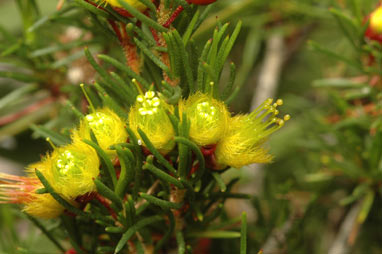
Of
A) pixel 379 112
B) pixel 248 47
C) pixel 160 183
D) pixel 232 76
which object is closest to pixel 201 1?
pixel 232 76

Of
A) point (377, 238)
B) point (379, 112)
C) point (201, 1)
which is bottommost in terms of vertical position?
point (377, 238)

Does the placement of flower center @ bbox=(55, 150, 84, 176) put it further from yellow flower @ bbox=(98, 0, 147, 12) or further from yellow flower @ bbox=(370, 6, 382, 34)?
yellow flower @ bbox=(370, 6, 382, 34)

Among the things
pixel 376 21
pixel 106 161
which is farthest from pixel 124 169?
pixel 376 21

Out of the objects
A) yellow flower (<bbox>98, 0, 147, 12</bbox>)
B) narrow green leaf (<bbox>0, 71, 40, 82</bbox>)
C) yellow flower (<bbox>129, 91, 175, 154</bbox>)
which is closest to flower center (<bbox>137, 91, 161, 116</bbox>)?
yellow flower (<bbox>129, 91, 175, 154</bbox>)

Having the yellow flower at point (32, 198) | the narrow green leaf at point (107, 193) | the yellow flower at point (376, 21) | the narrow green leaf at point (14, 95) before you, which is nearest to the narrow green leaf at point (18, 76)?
the narrow green leaf at point (14, 95)

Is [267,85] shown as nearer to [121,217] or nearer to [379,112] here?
[379,112]

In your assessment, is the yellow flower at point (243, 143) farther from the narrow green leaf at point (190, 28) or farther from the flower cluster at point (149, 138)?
the narrow green leaf at point (190, 28)
